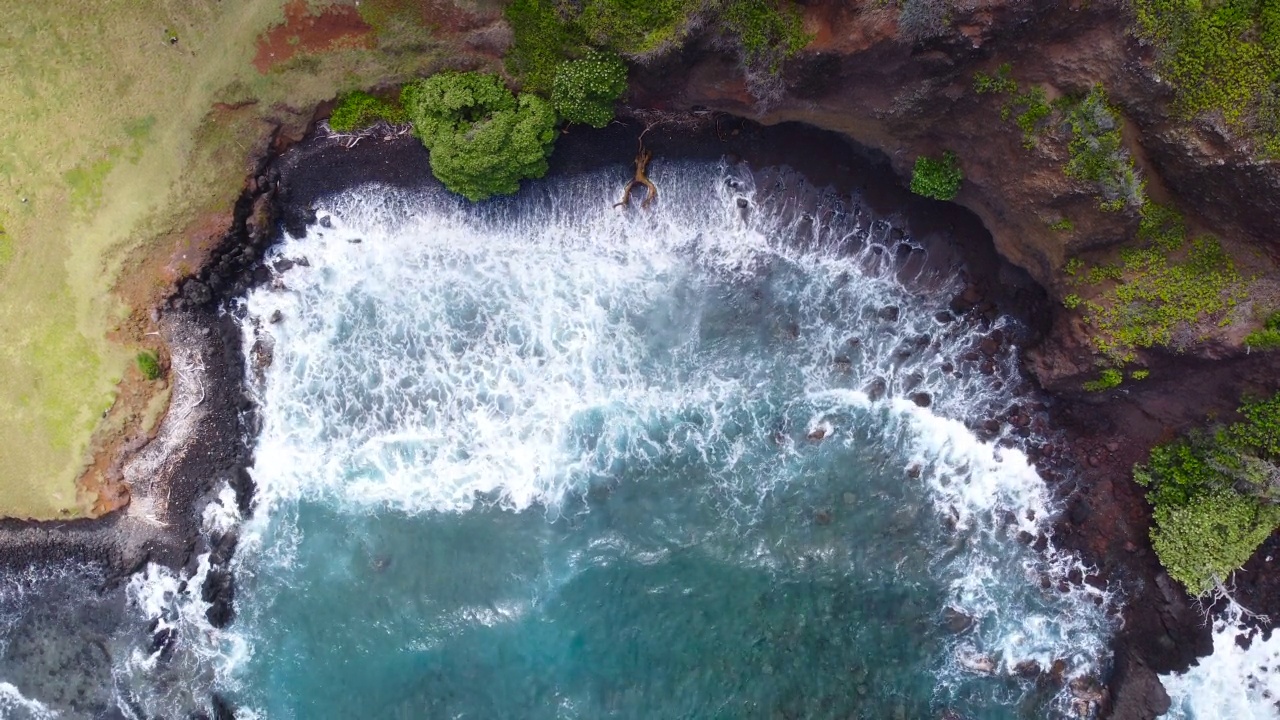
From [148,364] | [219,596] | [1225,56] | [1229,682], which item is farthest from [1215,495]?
[148,364]

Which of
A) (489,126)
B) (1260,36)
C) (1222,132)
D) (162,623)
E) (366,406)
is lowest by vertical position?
(162,623)

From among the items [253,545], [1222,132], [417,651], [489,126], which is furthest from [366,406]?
[1222,132]

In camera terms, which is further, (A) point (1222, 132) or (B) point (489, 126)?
(B) point (489, 126)

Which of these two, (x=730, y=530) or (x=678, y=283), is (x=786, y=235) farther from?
(x=730, y=530)

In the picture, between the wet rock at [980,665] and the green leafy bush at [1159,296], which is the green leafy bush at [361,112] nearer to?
the green leafy bush at [1159,296]

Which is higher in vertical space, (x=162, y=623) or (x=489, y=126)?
(x=489, y=126)

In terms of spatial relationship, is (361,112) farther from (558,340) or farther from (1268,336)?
(1268,336)

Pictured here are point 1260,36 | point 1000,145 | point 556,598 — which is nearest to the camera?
point 1260,36
